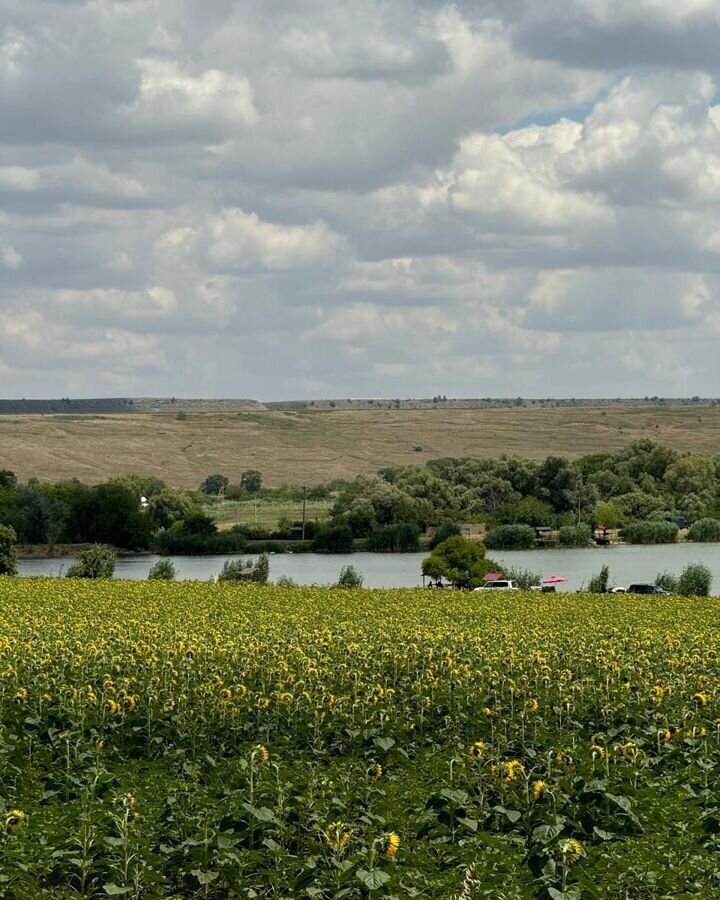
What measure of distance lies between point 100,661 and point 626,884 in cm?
1456

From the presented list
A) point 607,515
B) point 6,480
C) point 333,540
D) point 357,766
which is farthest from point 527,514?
point 357,766

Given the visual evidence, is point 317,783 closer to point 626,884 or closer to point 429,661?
point 626,884

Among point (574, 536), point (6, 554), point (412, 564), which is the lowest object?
point (412, 564)

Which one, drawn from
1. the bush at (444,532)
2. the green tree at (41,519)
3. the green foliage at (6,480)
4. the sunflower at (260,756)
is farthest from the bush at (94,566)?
the green foliage at (6,480)

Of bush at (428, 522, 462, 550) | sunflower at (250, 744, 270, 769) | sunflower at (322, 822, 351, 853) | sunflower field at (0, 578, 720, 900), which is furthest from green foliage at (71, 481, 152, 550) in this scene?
sunflower at (322, 822, 351, 853)

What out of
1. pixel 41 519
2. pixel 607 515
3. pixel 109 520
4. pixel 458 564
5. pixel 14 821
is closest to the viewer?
pixel 14 821

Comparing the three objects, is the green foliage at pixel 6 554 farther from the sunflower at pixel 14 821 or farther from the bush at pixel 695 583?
the sunflower at pixel 14 821

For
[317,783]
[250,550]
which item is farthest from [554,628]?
[250,550]

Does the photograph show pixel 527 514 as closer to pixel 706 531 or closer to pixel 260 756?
pixel 706 531

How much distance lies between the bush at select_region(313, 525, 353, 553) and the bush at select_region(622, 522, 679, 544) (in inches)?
1313

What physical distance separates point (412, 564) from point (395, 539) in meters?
17.7

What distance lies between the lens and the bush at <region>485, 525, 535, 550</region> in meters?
159

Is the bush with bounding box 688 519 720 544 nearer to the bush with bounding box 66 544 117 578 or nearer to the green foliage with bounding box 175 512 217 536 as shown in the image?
the green foliage with bounding box 175 512 217 536

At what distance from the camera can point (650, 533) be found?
164250 millimetres
